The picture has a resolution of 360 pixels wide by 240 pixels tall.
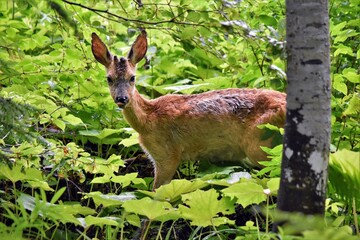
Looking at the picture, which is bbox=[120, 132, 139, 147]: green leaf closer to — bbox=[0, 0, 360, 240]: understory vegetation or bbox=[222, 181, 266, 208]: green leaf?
bbox=[0, 0, 360, 240]: understory vegetation

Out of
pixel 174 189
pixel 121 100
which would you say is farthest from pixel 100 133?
pixel 174 189

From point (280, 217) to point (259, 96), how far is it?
9.90ft

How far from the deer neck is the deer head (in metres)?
0.14

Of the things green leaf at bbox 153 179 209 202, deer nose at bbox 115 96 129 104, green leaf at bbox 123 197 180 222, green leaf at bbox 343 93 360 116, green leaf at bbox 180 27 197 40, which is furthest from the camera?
deer nose at bbox 115 96 129 104

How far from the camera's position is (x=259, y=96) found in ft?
20.3

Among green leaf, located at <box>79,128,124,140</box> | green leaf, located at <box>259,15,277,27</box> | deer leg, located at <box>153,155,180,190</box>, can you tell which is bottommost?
deer leg, located at <box>153,155,180,190</box>

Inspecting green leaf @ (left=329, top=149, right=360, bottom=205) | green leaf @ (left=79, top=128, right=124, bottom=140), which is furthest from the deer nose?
green leaf @ (left=329, top=149, right=360, bottom=205)

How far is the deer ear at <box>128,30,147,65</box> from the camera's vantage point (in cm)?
638

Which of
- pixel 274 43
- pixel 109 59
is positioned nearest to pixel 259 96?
pixel 109 59

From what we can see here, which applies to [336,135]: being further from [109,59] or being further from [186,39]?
[109,59]

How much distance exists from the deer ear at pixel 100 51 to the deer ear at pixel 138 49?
0.67 feet

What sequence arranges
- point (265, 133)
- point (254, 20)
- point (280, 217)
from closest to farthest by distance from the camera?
1. point (280, 217)
2. point (265, 133)
3. point (254, 20)

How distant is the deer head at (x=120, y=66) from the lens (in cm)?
634

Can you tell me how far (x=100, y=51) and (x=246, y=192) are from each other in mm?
2838
